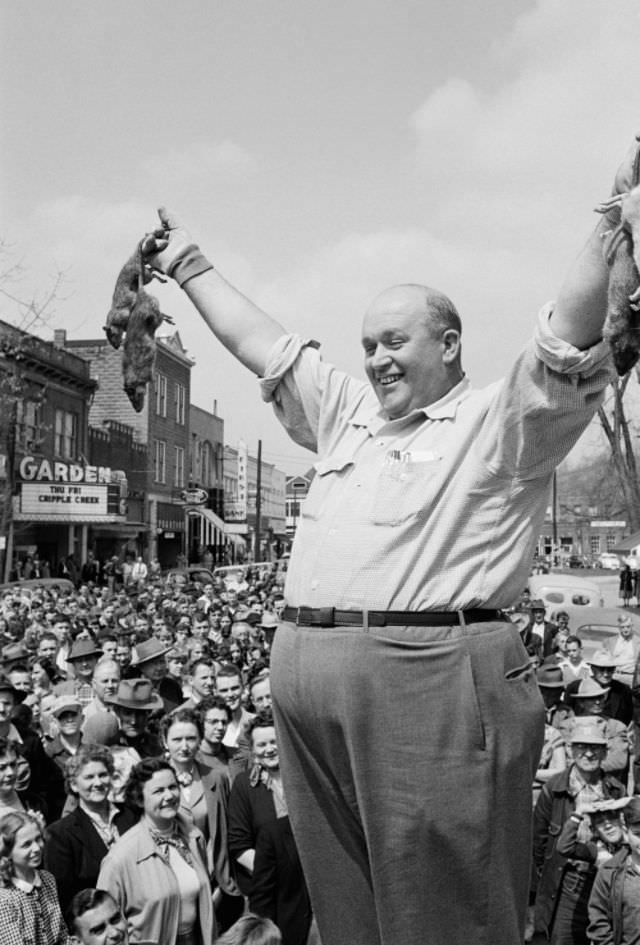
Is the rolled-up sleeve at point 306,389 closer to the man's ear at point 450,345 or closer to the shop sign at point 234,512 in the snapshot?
the man's ear at point 450,345

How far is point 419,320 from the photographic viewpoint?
2.23 m

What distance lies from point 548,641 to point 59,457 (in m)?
25.3

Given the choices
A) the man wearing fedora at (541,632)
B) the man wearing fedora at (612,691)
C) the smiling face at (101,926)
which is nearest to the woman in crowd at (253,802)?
the smiling face at (101,926)

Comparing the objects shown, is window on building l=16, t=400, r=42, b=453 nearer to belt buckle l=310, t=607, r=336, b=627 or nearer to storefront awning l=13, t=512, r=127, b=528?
storefront awning l=13, t=512, r=127, b=528

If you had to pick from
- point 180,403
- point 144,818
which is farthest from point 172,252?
point 180,403

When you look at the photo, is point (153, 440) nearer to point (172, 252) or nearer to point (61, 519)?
point (61, 519)

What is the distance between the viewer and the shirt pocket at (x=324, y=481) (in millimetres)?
2326

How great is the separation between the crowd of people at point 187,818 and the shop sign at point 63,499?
24087 mm

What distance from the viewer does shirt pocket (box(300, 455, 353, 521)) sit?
2326 millimetres

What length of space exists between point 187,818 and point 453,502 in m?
3.38

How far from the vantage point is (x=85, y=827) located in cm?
480

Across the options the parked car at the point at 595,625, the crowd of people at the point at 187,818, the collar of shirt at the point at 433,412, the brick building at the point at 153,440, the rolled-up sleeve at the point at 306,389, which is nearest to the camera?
the collar of shirt at the point at 433,412

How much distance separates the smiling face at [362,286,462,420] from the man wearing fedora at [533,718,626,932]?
12.9ft

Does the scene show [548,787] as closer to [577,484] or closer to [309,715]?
[309,715]
